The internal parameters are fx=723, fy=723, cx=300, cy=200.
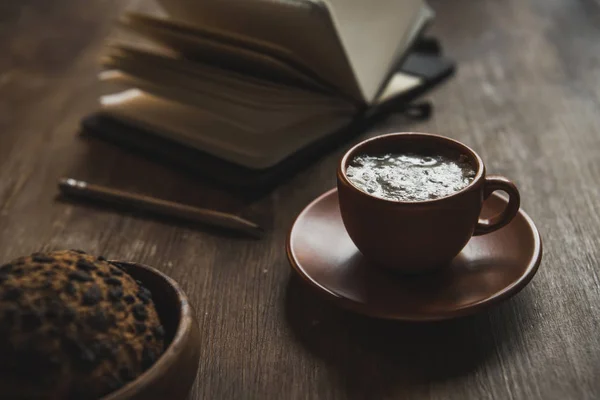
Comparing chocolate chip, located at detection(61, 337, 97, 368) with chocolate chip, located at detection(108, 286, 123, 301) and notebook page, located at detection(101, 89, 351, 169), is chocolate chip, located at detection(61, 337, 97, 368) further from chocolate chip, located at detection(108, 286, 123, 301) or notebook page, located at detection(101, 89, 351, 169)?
notebook page, located at detection(101, 89, 351, 169)

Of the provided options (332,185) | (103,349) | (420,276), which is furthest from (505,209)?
(103,349)

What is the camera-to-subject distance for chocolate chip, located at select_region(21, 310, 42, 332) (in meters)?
0.46

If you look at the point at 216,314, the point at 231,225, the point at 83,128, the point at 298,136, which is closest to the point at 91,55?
the point at 83,128

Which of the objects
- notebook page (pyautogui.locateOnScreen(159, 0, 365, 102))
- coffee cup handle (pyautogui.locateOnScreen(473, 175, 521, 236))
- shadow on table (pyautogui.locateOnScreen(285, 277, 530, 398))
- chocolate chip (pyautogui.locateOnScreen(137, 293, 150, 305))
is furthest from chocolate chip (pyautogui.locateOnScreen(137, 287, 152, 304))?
notebook page (pyautogui.locateOnScreen(159, 0, 365, 102))

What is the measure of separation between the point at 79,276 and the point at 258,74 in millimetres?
519

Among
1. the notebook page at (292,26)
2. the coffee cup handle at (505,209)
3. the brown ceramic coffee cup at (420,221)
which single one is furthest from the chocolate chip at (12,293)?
the notebook page at (292,26)

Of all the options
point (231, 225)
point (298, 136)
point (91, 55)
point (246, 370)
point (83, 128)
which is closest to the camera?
point (246, 370)

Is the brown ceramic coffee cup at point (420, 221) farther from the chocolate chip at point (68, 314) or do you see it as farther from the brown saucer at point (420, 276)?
the chocolate chip at point (68, 314)

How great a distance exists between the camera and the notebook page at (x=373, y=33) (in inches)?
35.9

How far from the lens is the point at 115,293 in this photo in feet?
1.65

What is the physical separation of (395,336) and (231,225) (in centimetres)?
24

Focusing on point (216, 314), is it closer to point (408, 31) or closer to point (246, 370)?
point (246, 370)

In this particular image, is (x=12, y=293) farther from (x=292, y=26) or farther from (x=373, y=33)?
(x=373, y=33)

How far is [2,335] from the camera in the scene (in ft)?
1.50
